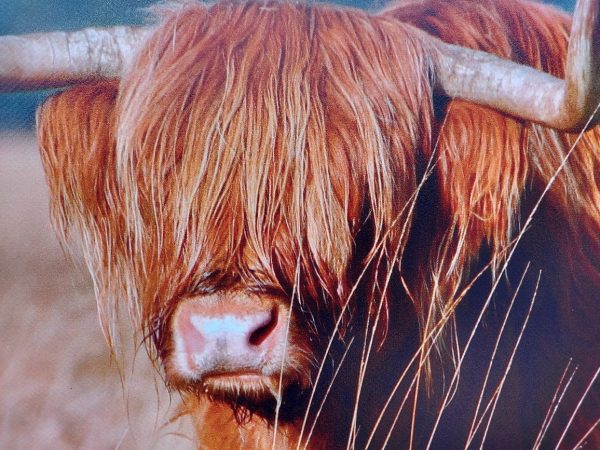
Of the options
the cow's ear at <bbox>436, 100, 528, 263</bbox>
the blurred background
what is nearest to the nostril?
the blurred background

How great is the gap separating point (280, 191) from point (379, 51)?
413mm

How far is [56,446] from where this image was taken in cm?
190

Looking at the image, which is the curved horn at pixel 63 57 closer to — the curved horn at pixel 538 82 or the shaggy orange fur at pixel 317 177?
the shaggy orange fur at pixel 317 177

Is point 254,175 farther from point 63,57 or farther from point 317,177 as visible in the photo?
point 63,57

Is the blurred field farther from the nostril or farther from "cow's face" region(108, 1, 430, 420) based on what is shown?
the nostril

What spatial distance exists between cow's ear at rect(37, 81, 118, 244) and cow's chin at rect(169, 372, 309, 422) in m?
0.47

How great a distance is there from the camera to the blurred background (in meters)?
1.72

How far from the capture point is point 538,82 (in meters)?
1.62

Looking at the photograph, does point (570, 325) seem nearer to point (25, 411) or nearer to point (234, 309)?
point (234, 309)

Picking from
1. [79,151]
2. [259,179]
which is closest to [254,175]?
[259,179]

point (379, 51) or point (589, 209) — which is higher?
point (379, 51)

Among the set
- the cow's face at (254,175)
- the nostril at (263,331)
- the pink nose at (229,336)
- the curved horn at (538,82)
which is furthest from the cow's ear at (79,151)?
the curved horn at (538,82)

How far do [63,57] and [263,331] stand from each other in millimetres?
752

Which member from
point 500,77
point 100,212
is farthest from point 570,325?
point 100,212
